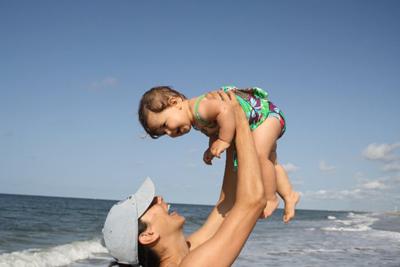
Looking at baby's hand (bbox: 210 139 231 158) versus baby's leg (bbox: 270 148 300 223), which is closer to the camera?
baby's hand (bbox: 210 139 231 158)

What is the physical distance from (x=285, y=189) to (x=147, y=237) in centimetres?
113

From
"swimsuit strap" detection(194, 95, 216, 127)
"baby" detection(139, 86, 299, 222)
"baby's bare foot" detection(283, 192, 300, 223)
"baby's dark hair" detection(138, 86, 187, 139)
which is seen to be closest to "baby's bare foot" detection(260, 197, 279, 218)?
"baby" detection(139, 86, 299, 222)

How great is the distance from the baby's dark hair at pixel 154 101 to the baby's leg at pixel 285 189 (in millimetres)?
801

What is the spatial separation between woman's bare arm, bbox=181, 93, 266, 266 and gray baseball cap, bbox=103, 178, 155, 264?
295 millimetres

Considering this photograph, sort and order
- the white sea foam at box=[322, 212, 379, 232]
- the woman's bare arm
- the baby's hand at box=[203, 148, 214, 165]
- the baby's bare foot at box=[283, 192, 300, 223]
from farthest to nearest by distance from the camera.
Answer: the white sea foam at box=[322, 212, 379, 232], the baby's bare foot at box=[283, 192, 300, 223], the baby's hand at box=[203, 148, 214, 165], the woman's bare arm

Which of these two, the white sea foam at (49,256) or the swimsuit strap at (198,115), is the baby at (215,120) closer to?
the swimsuit strap at (198,115)

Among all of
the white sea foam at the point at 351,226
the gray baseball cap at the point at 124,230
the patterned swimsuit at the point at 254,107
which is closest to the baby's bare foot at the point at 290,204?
the patterned swimsuit at the point at 254,107

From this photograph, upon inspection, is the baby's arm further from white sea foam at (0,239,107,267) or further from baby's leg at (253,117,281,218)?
white sea foam at (0,239,107,267)

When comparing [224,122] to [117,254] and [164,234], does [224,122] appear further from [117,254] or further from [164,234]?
[117,254]

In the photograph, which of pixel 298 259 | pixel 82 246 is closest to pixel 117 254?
pixel 298 259

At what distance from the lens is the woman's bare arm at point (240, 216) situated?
2576 millimetres

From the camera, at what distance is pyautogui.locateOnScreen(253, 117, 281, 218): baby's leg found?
10.3 ft

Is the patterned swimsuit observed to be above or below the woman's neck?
above

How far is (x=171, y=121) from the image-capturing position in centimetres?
329
